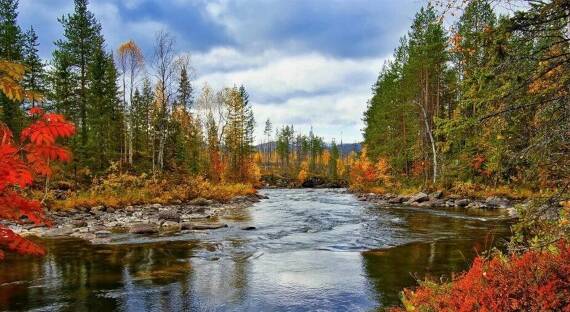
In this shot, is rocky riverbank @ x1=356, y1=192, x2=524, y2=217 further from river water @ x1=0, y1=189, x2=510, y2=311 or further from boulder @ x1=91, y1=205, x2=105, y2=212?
boulder @ x1=91, y1=205, x2=105, y2=212

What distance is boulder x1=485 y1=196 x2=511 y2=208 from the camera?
2562 centimetres

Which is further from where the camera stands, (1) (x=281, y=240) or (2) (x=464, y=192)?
(2) (x=464, y=192)

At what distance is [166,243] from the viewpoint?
14141mm

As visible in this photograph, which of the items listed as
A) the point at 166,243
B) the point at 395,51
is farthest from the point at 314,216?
the point at 395,51

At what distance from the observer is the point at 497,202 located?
86.4 ft

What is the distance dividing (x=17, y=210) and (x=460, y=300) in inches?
191

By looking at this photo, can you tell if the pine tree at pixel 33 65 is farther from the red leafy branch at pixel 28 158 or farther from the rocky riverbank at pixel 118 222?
the red leafy branch at pixel 28 158

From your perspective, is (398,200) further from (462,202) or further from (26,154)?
(26,154)

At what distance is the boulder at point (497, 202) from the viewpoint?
25625 mm

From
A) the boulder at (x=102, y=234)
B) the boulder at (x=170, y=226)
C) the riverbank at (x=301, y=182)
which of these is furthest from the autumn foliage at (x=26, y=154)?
the riverbank at (x=301, y=182)

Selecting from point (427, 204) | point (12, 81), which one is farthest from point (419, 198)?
point (12, 81)

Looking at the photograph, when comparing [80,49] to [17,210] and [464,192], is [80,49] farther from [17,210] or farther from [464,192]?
[17,210]

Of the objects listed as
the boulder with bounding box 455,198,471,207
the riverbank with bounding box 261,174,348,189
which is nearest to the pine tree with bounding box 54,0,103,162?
the boulder with bounding box 455,198,471,207

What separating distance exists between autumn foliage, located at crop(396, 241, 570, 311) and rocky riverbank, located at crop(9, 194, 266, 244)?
40.4 feet
